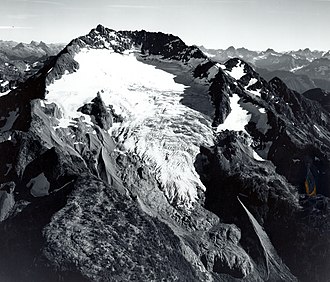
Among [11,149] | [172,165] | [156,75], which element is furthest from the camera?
[156,75]

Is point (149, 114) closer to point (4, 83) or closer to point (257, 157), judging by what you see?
point (257, 157)

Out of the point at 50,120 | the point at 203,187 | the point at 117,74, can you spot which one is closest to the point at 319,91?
the point at 117,74

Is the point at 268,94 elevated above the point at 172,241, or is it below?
above

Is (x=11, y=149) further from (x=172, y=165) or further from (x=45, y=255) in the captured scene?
(x=172, y=165)

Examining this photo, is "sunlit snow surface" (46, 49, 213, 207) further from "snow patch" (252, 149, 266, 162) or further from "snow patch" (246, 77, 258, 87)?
"snow patch" (246, 77, 258, 87)

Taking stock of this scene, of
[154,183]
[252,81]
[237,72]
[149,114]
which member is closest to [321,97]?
[237,72]

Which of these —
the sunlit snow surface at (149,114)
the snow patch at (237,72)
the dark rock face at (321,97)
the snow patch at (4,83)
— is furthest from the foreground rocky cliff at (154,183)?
the dark rock face at (321,97)

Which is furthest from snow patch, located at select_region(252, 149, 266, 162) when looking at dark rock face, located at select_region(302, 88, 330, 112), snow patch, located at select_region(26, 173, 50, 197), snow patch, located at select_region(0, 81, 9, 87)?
dark rock face, located at select_region(302, 88, 330, 112)
